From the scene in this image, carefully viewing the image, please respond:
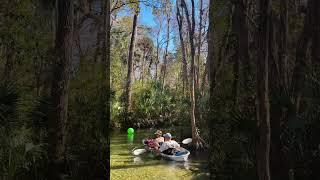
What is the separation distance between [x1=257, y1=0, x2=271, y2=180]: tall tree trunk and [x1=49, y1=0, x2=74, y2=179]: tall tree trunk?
1.53m

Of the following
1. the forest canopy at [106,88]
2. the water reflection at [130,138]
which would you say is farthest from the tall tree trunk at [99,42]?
the water reflection at [130,138]

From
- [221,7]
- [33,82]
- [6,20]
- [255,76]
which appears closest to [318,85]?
A: [255,76]

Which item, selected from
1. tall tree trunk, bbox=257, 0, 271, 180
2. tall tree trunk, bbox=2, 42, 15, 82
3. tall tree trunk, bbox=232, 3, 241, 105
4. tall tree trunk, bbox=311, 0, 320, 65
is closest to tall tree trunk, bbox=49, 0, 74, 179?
tall tree trunk, bbox=2, 42, 15, 82

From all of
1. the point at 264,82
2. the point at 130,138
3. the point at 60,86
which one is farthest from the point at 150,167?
the point at 264,82

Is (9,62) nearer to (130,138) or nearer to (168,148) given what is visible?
(168,148)

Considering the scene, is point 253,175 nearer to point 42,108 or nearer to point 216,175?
point 216,175

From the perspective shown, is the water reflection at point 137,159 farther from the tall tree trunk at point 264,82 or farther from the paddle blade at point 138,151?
the tall tree trunk at point 264,82

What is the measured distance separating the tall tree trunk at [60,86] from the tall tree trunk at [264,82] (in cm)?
153

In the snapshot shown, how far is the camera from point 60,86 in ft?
10.6

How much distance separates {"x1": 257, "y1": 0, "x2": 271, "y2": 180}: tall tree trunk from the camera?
126 inches

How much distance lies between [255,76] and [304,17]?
602 millimetres

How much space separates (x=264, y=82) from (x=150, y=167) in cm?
400

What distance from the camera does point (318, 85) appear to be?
10.3ft

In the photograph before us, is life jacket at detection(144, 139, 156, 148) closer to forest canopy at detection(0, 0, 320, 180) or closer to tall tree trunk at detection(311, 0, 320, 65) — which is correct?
forest canopy at detection(0, 0, 320, 180)
